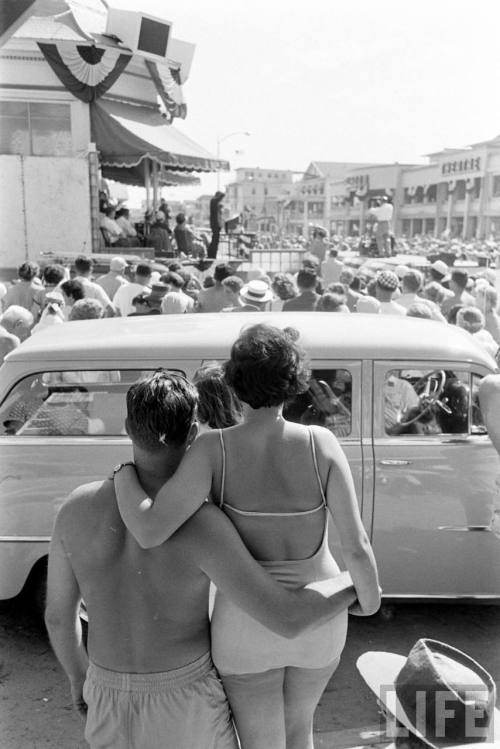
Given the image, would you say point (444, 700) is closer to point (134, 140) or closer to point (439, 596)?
point (439, 596)

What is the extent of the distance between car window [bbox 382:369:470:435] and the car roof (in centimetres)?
13

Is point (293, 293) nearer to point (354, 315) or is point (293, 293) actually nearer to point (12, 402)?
point (354, 315)

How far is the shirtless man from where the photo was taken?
1.79 m

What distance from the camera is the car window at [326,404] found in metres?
3.65

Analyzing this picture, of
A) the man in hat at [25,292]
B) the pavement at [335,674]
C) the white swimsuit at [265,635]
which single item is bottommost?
the pavement at [335,674]

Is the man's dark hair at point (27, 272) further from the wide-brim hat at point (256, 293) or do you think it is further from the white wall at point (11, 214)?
the white wall at point (11, 214)

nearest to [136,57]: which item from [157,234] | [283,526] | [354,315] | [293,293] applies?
[157,234]

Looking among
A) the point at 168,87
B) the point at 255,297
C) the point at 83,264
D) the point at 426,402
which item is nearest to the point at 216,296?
the point at 255,297

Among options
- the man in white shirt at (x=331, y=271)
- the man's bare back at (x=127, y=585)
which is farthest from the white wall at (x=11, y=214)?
the man's bare back at (x=127, y=585)

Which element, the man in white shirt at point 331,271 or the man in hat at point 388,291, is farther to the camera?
the man in white shirt at point 331,271

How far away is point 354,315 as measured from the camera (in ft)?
13.9

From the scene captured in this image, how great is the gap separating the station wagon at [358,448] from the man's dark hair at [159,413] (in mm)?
1732

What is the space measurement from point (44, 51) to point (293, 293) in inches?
463

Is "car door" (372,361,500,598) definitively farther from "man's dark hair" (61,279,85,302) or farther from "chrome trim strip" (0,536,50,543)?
"man's dark hair" (61,279,85,302)
